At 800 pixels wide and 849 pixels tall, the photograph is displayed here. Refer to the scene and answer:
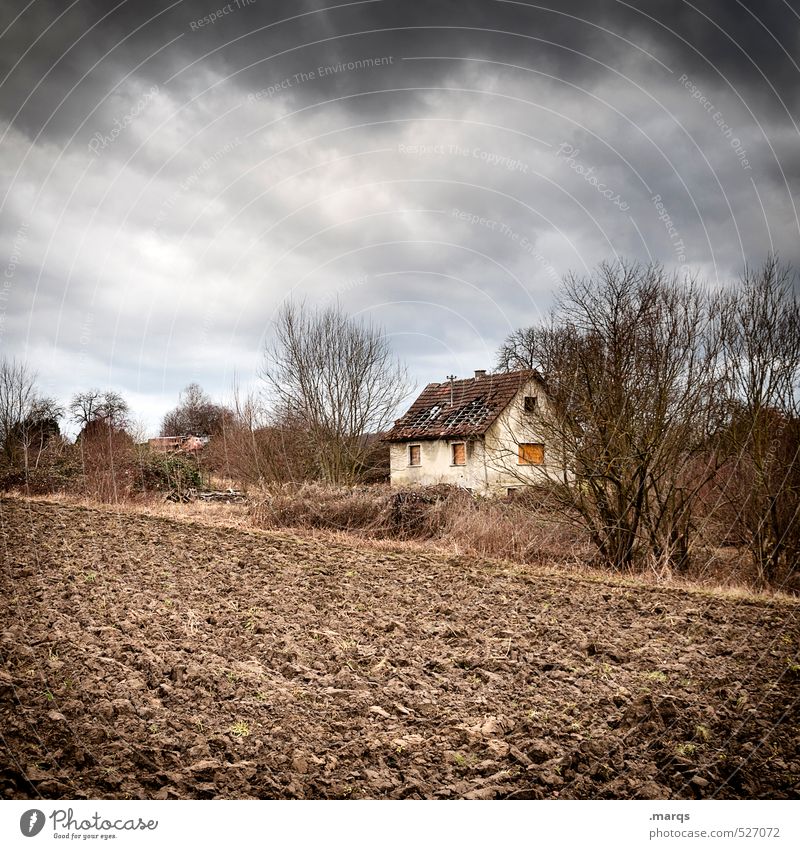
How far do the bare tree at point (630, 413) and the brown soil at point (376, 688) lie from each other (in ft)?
8.09

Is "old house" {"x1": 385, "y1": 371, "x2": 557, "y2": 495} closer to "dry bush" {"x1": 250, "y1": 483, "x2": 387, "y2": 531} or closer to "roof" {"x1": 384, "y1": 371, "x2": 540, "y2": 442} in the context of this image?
"roof" {"x1": 384, "y1": 371, "x2": 540, "y2": 442}

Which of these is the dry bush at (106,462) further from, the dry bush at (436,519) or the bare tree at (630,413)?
the bare tree at (630,413)

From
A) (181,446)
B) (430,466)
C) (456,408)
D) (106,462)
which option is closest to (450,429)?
(456,408)

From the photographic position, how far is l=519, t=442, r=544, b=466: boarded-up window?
12.4m

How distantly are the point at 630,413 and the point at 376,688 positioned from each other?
317 inches

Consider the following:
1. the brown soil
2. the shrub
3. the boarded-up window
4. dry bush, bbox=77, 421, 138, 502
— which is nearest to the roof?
the shrub

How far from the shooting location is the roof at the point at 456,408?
27.1 m

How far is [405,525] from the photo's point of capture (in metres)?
15.5

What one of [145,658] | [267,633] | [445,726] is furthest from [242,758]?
[267,633]

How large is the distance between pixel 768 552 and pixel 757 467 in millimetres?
1642

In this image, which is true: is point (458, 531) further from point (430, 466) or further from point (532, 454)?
point (430, 466)

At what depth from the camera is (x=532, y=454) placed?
12727mm

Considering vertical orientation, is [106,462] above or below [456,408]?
below

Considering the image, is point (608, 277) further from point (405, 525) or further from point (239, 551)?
point (239, 551)
